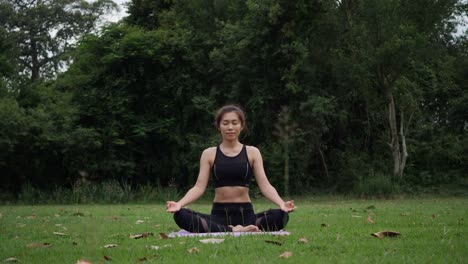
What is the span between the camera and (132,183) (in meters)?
23.4

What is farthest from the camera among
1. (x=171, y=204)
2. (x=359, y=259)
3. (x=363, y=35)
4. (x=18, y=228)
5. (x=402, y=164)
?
(x=402, y=164)

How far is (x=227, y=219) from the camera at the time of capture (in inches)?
239

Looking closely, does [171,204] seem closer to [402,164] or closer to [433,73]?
[402,164]

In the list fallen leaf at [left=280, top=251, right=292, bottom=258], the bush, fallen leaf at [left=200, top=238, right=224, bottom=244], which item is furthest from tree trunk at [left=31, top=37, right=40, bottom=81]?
fallen leaf at [left=280, top=251, right=292, bottom=258]

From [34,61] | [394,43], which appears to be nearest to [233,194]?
[394,43]

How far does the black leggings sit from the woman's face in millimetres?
733

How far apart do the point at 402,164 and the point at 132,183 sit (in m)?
10.7

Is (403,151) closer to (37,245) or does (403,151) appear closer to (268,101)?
(268,101)

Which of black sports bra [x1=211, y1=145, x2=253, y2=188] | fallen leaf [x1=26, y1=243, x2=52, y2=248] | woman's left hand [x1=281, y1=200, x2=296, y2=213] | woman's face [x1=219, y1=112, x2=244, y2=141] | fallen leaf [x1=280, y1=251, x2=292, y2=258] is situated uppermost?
woman's face [x1=219, y1=112, x2=244, y2=141]

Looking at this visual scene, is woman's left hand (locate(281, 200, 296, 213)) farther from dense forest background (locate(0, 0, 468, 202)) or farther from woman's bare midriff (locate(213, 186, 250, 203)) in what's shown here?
dense forest background (locate(0, 0, 468, 202))

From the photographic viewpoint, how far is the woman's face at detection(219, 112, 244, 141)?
610 cm

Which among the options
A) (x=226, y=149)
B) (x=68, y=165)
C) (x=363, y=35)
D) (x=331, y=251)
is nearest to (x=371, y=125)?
(x=363, y=35)

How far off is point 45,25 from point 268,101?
26.2m

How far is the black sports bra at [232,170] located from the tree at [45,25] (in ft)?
122
